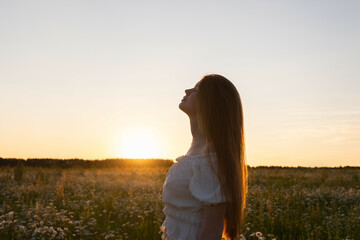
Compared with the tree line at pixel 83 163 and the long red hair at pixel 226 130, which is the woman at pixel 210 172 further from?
the tree line at pixel 83 163

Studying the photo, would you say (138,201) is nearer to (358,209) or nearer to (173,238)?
(358,209)

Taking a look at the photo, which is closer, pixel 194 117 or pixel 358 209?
pixel 194 117

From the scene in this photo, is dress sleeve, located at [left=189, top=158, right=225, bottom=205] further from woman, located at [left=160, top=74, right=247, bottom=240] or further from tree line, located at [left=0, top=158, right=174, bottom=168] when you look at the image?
tree line, located at [left=0, top=158, right=174, bottom=168]

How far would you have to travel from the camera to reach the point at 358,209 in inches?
372

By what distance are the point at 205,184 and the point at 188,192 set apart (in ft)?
0.70

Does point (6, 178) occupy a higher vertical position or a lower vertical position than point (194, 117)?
lower

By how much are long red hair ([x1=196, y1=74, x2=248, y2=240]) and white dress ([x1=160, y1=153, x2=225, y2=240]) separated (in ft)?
0.28

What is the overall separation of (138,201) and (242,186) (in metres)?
7.68

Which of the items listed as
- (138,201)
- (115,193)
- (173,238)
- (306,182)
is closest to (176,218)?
(173,238)

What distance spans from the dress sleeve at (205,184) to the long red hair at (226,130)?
0.17 feet

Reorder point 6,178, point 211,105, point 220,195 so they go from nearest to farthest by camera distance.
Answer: point 220,195, point 211,105, point 6,178

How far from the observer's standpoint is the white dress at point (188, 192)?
8.29 feet

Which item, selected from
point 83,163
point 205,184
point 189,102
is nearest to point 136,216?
point 189,102

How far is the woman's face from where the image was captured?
282cm
